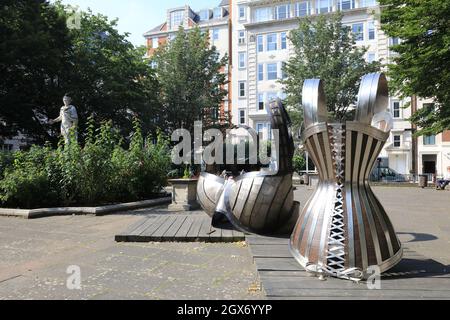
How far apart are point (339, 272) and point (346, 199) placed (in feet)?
2.43

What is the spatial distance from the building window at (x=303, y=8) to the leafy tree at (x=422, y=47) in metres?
31.3

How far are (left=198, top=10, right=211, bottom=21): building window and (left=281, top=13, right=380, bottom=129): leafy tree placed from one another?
31752 millimetres

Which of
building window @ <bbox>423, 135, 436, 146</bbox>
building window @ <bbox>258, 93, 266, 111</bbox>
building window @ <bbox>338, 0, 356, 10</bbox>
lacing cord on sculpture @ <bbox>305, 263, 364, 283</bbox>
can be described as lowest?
lacing cord on sculpture @ <bbox>305, 263, 364, 283</bbox>

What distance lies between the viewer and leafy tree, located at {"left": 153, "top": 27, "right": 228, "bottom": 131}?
1380 inches

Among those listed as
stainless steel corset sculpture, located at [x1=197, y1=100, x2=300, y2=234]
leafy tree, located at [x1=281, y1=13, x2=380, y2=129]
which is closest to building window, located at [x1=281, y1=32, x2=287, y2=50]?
leafy tree, located at [x1=281, y1=13, x2=380, y2=129]

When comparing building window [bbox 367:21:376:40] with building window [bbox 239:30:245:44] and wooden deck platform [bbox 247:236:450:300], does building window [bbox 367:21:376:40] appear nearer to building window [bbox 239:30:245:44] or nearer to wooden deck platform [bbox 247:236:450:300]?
building window [bbox 239:30:245:44]

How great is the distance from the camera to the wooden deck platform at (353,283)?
3.31m

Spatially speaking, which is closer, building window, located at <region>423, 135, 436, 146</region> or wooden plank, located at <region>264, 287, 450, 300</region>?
wooden plank, located at <region>264, 287, 450, 300</region>

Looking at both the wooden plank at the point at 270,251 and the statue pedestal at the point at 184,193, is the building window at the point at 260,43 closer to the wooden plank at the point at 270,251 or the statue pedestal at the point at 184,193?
the statue pedestal at the point at 184,193

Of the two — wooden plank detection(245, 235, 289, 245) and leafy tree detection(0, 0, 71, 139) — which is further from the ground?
leafy tree detection(0, 0, 71, 139)

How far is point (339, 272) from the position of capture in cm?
375

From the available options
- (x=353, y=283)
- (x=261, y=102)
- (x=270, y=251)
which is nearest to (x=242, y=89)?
(x=261, y=102)

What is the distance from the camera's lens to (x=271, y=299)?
10.7ft

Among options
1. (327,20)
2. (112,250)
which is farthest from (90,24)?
(112,250)
